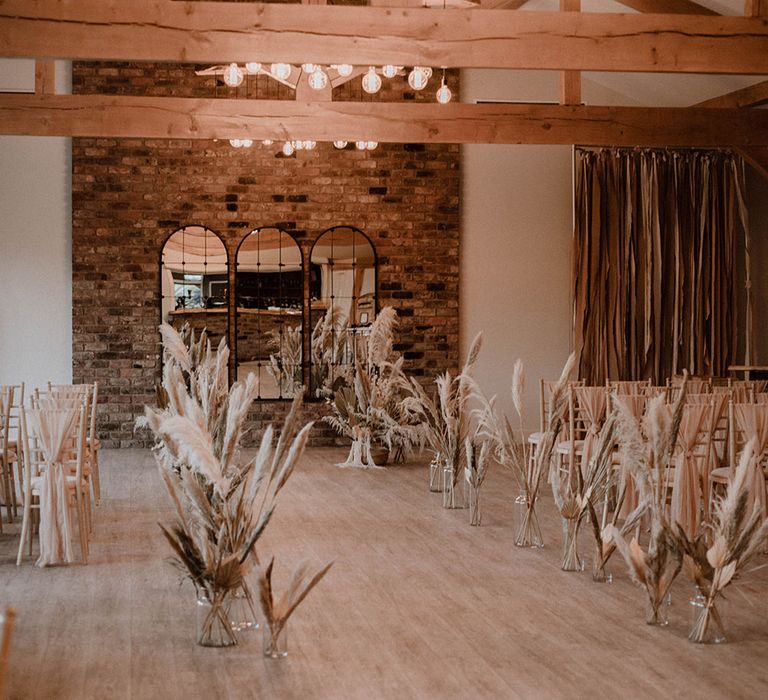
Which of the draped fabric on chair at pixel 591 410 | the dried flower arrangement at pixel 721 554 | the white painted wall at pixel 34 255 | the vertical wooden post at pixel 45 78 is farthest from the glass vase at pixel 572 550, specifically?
the white painted wall at pixel 34 255

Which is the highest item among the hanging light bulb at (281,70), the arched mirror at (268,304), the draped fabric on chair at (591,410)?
the hanging light bulb at (281,70)

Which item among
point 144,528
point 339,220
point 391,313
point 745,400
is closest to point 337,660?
point 144,528

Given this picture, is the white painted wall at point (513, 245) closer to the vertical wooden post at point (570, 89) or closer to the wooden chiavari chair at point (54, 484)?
the vertical wooden post at point (570, 89)

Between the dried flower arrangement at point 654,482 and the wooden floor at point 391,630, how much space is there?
19 cm

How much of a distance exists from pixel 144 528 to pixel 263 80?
6352 millimetres

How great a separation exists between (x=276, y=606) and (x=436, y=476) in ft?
16.8

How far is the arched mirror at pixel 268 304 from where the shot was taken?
12.4 meters

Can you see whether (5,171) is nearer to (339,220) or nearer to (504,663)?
(339,220)

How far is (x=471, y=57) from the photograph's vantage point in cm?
651

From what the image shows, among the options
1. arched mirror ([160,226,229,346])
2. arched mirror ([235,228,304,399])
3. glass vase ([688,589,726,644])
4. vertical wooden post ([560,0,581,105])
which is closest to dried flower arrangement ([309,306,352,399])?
arched mirror ([235,228,304,399])

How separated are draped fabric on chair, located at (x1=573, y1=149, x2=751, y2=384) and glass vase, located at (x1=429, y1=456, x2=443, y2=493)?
3.38 meters

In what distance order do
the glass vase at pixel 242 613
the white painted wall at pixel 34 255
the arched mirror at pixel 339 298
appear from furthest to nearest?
the arched mirror at pixel 339 298 < the white painted wall at pixel 34 255 < the glass vase at pixel 242 613

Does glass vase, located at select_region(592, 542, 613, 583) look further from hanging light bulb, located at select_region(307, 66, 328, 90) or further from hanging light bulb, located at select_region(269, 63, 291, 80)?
hanging light bulb, located at select_region(269, 63, 291, 80)

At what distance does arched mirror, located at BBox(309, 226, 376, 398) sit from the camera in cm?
1243
